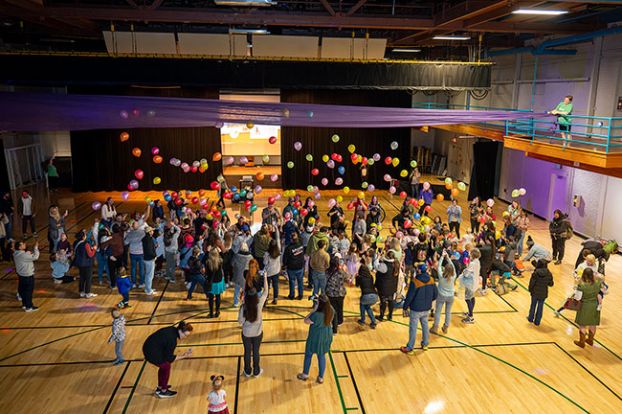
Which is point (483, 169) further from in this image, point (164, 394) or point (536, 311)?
point (164, 394)

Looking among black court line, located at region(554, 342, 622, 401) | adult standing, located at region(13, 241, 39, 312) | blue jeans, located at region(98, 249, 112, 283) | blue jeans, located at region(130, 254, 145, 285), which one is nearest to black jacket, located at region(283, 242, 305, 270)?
blue jeans, located at region(130, 254, 145, 285)

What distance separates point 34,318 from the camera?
8.90 m

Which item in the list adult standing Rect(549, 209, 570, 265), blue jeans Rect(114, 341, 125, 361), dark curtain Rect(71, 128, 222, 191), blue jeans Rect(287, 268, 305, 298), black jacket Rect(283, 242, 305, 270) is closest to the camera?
blue jeans Rect(114, 341, 125, 361)

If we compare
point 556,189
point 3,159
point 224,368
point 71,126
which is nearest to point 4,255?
point 71,126

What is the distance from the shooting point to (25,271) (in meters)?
8.66

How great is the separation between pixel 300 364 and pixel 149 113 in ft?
14.1

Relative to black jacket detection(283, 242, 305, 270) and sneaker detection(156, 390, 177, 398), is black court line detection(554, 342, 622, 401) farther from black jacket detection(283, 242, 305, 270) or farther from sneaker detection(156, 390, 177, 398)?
sneaker detection(156, 390, 177, 398)

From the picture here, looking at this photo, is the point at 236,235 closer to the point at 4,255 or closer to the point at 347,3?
the point at 4,255

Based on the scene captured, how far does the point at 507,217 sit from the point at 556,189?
5.69m

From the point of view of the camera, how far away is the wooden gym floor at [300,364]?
6.56 m

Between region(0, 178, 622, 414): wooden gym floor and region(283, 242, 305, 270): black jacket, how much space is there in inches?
31.9

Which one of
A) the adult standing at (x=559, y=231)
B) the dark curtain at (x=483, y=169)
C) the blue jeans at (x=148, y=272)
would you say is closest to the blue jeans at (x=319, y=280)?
the blue jeans at (x=148, y=272)

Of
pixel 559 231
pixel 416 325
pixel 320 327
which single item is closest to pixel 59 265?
pixel 320 327

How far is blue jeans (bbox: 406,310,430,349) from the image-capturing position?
7430 mm
